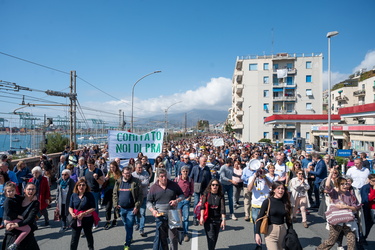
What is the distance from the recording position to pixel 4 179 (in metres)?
5.81

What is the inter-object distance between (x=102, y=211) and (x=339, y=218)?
6230 millimetres

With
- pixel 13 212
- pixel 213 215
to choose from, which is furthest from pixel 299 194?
pixel 13 212

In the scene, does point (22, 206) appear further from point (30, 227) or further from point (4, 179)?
point (4, 179)

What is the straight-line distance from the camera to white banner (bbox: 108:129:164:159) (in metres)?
9.12

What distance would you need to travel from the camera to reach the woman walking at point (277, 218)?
3.93m

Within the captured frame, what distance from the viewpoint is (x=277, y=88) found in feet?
175

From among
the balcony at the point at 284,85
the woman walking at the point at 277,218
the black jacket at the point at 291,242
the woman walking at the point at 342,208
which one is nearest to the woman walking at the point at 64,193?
the woman walking at the point at 277,218

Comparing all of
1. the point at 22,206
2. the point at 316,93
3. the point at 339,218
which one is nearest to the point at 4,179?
the point at 22,206

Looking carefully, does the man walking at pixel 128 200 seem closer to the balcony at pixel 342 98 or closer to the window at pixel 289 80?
the window at pixel 289 80

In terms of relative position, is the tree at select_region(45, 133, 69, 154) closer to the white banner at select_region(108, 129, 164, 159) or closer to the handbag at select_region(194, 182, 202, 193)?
the white banner at select_region(108, 129, 164, 159)

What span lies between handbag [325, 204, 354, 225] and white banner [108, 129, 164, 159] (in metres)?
5.88

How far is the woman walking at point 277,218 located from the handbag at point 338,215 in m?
1.10

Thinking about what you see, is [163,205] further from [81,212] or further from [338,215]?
[338,215]

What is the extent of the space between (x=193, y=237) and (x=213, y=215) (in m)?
1.64
